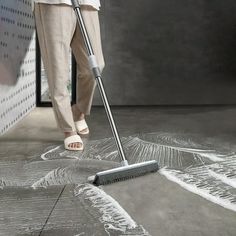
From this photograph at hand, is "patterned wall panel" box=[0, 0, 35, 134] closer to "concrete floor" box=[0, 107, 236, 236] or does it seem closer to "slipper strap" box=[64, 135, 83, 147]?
"concrete floor" box=[0, 107, 236, 236]

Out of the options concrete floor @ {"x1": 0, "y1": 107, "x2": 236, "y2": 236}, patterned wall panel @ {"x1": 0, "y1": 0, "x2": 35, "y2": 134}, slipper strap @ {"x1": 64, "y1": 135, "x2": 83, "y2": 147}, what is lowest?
concrete floor @ {"x1": 0, "y1": 107, "x2": 236, "y2": 236}

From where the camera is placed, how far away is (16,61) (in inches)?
105

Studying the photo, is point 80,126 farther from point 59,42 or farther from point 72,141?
point 59,42

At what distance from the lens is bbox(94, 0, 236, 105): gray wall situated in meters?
3.56

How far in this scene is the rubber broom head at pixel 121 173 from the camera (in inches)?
61.1

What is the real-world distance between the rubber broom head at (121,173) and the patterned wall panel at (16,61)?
1000 mm

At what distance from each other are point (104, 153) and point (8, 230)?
0.89 m

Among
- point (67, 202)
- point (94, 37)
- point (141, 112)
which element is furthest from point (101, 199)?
point (141, 112)

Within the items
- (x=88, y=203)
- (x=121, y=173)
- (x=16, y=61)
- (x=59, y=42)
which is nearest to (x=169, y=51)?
(x=16, y=61)

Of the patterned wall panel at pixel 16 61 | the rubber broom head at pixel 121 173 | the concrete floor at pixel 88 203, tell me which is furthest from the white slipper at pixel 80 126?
the rubber broom head at pixel 121 173

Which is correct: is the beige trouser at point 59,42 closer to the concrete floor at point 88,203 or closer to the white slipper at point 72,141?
the white slipper at point 72,141

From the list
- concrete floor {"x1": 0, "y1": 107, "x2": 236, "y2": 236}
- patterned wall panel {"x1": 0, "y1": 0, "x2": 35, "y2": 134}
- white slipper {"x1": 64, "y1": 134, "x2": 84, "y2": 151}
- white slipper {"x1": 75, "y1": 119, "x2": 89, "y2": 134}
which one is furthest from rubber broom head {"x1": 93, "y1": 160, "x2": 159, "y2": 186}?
patterned wall panel {"x1": 0, "y1": 0, "x2": 35, "y2": 134}

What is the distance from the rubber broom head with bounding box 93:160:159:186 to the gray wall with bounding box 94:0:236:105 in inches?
76.9

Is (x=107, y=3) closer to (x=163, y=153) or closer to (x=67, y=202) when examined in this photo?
(x=163, y=153)
